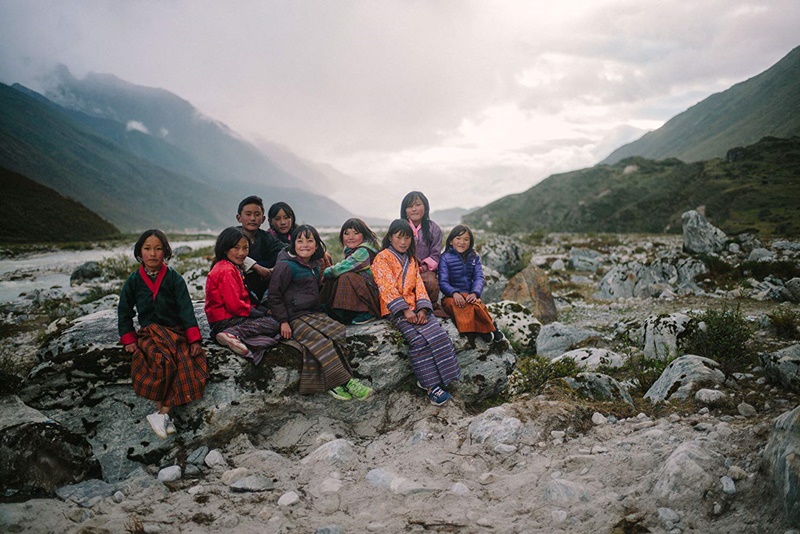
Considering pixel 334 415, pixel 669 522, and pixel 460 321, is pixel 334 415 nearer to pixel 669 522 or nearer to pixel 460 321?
pixel 460 321

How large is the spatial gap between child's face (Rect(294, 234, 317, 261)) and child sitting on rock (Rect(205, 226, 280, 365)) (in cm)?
71

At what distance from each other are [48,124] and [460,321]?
10573 inches

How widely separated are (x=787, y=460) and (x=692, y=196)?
57.8 metres

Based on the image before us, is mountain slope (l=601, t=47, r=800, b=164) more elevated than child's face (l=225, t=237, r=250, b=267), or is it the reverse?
mountain slope (l=601, t=47, r=800, b=164)

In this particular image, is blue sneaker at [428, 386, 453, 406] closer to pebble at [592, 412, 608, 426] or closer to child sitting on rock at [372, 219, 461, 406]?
child sitting on rock at [372, 219, 461, 406]

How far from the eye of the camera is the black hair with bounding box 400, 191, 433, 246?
612cm

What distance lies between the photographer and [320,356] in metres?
4.50

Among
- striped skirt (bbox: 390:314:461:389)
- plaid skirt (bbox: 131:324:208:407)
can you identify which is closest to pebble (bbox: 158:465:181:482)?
plaid skirt (bbox: 131:324:208:407)

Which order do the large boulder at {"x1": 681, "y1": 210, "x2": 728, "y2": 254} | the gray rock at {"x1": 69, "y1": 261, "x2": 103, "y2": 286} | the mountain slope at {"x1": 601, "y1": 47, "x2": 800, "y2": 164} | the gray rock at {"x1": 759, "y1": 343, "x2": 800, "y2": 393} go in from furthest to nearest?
the mountain slope at {"x1": 601, "y1": 47, "x2": 800, "y2": 164} → the large boulder at {"x1": 681, "y1": 210, "x2": 728, "y2": 254} → the gray rock at {"x1": 69, "y1": 261, "x2": 103, "y2": 286} → the gray rock at {"x1": 759, "y1": 343, "x2": 800, "y2": 393}

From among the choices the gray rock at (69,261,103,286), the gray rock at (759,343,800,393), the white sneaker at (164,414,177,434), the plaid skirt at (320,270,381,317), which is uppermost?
the gray rock at (69,261,103,286)

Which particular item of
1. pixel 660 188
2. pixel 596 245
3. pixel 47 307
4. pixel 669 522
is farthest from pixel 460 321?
pixel 660 188

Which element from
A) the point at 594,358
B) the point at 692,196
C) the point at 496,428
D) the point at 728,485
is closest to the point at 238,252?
the point at 496,428

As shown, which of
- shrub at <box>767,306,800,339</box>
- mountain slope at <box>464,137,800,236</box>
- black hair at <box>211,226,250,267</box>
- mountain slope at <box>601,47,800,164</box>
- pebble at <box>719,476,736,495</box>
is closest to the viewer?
pebble at <box>719,476,736,495</box>

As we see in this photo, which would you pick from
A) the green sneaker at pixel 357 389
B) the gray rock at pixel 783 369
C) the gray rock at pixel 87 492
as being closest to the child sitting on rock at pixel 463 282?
the green sneaker at pixel 357 389
